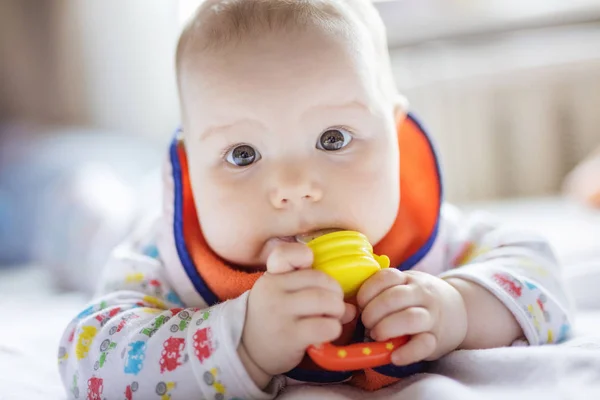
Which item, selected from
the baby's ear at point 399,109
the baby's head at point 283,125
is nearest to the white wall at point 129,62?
the baby's ear at point 399,109

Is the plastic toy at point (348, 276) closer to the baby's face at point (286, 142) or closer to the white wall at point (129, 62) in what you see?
the baby's face at point (286, 142)

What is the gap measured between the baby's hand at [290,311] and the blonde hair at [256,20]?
0.89ft

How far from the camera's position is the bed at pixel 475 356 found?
0.76 meters

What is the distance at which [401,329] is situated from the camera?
2.43 ft

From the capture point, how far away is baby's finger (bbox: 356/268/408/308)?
2.48ft

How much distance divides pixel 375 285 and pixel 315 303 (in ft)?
0.25

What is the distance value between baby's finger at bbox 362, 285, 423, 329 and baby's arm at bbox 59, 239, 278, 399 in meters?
0.13

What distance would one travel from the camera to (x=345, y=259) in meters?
0.74

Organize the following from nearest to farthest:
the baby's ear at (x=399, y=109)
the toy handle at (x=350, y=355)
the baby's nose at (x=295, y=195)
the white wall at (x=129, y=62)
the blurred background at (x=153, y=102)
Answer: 1. the toy handle at (x=350, y=355)
2. the baby's nose at (x=295, y=195)
3. the baby's ear at (x=399, y=109)
4. the blurred background at (x=153, y=102)
5. the white wall at (x=129, y=62)

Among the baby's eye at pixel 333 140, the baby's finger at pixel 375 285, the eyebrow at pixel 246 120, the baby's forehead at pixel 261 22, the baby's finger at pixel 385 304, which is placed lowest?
the baby's finger at pixel 385 304

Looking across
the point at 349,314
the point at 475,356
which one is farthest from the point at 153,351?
the point at 475,356

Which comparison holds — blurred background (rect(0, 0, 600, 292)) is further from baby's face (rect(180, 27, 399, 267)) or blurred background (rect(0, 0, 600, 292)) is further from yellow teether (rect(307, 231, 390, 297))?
yellow teether (rect(307, 231, 390, 297))

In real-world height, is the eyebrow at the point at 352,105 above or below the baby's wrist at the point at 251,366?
above

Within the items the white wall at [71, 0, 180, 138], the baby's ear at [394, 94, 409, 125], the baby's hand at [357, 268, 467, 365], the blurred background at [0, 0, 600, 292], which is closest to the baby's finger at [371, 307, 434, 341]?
the baby's hand at [357, 268, 467, 365]
